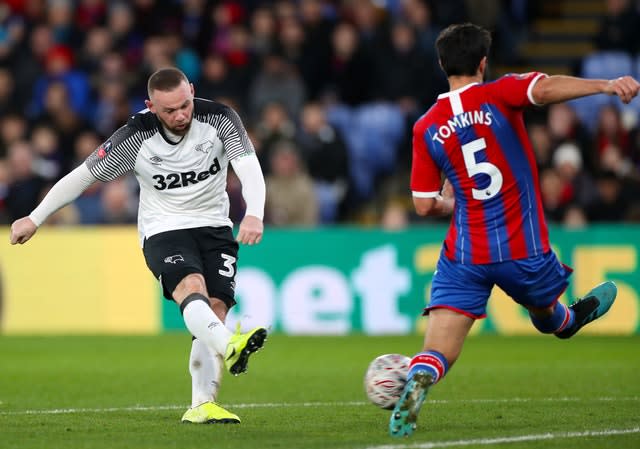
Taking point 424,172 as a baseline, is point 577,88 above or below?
above

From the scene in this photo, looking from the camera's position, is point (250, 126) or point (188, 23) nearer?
point (250, 126)

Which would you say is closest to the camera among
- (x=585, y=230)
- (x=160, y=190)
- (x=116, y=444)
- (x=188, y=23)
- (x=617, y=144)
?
(x=116, y=444)

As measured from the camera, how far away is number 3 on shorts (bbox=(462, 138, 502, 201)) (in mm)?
7219

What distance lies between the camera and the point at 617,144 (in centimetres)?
1688

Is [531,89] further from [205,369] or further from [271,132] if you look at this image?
[271,132]

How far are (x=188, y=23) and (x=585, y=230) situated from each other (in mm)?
8073

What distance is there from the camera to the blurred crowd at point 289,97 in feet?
55.6

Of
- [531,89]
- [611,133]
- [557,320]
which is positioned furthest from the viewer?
[611,133]

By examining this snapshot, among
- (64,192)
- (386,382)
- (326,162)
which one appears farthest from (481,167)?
(326,162)

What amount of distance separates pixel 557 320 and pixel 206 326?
2074 mm

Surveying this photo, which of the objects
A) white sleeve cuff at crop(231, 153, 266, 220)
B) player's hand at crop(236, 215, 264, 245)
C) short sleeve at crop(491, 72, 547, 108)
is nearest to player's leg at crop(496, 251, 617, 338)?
short sleeve at crop(491, 72, 547, 108)

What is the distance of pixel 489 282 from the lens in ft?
24.3

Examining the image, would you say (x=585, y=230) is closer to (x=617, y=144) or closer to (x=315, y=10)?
(x=617, y=144)

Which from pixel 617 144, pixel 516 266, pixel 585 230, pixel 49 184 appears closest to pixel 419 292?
pixel 585 230
